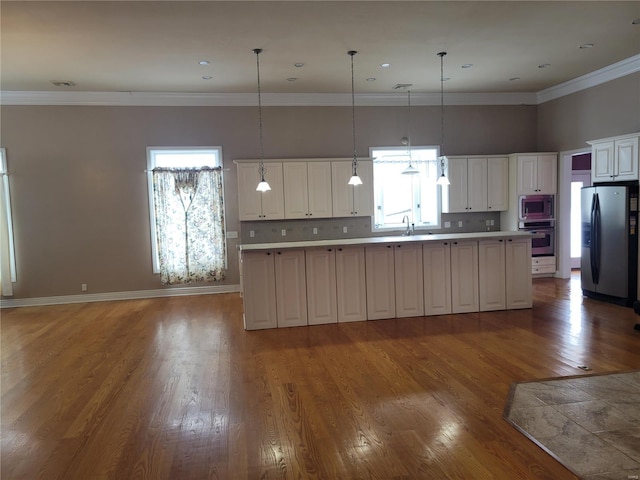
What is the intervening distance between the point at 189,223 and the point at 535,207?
5955mm

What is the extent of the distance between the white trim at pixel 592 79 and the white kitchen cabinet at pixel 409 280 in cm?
398

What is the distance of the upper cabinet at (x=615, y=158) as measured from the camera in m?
5.75

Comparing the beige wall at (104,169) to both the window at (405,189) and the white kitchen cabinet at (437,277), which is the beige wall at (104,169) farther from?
the white kitchen cabinet at (437,277)

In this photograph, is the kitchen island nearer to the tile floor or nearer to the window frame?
the tile floor

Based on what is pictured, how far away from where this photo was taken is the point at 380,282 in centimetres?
552

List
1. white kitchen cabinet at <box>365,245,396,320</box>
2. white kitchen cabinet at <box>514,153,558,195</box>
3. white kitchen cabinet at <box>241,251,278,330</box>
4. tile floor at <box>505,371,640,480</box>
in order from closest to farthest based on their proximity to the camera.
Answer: tile floor at <box>505,371,640,480</box>
white kitchen cabinet at <box>241,251,278,330</box>
white kitchen cabinet at <box>365,245,396,320</box>
white kitchen cabinet at <box>514,153,558,195</box>

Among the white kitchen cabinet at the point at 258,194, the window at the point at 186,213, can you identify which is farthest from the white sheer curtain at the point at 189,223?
the white kitchen cabinet at the point at 258,194

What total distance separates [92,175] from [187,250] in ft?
6.27

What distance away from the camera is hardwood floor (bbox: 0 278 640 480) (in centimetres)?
253

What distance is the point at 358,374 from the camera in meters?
3.80

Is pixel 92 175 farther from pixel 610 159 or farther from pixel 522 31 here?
pixel 610 159

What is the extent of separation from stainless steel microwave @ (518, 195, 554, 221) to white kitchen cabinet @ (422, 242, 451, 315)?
9.54 ft

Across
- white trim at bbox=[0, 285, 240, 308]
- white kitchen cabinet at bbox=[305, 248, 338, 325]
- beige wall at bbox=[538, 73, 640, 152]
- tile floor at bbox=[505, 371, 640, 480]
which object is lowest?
tile floor at bbox=[505, 371, 640, 480]

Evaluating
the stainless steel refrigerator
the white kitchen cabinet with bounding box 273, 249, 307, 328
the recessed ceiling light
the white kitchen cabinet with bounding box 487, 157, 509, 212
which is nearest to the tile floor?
the white kitchen cabinet with bounding box 273, 249, 307, 328
